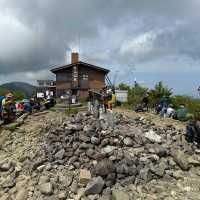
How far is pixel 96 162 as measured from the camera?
14281 mm

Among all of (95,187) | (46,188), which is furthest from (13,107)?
(95,187)

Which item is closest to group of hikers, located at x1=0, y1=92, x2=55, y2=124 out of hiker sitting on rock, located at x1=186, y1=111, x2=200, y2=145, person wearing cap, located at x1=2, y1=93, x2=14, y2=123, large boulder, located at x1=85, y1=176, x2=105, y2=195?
person wearing cap, located at x1=2, y1=93, x2=14, y2=123

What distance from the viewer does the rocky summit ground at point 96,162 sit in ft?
42.2

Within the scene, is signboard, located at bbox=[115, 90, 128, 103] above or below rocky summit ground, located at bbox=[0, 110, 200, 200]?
above

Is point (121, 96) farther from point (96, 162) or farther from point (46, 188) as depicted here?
point (46, 188)

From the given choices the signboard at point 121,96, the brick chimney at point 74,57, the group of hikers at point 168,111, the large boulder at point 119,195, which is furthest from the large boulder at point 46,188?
the brick chimney at point 74,57

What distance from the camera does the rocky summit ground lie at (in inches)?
507

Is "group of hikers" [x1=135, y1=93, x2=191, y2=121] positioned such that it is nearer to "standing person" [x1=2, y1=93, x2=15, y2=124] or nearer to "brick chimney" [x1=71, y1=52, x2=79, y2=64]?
"standing person" [x1=2, y1=93, x2=15, y2=124]

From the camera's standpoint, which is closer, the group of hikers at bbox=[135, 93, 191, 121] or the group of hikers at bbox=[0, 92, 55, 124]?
the group of hikers at bbox=[0, 92, 55, 124]

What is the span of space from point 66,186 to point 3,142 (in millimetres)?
5869

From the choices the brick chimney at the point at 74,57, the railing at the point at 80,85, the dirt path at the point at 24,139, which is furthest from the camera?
the brick chimney at the point at 74,57

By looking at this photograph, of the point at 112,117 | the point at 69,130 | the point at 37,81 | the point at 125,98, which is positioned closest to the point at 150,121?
the point at 112,117

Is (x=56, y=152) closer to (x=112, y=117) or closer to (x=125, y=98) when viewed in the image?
(x=112, y=117)

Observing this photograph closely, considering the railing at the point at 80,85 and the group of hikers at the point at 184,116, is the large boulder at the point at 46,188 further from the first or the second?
the railing at the point at 80,85
